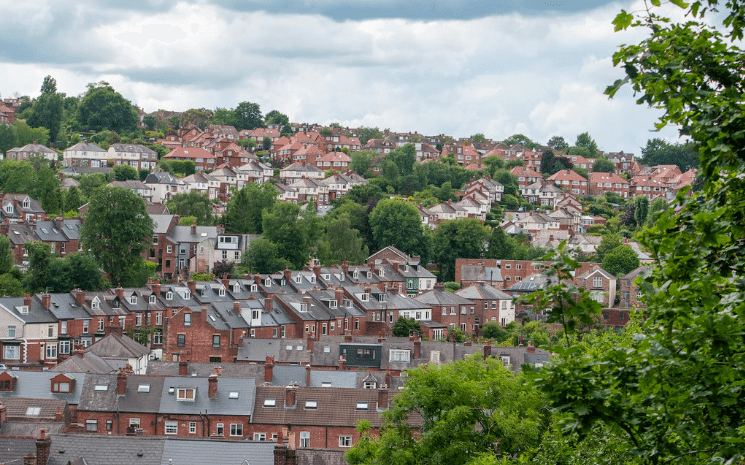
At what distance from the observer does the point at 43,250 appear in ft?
251

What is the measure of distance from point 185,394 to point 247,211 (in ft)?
215

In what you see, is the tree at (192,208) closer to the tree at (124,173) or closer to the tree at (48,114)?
the tree at (124,173)

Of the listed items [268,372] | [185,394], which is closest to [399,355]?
[268,372]

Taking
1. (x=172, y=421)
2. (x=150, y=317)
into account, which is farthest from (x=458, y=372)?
(x=150, y=317)

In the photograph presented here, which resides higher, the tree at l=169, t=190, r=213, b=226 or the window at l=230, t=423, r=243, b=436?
the tree at l=169, t=190, r=213, b=226

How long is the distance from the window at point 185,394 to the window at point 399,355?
17.4m

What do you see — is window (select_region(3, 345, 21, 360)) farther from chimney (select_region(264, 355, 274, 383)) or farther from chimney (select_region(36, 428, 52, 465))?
chimney (select_region(36, 428, 52, 465))

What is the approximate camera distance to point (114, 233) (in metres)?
84.1

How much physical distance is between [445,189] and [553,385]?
479 ft

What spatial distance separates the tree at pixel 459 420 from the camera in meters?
27.2

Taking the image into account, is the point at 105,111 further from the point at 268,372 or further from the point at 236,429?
the point at 236,429

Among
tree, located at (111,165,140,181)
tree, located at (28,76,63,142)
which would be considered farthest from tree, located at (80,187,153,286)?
tree, located at (28,76,63,142)

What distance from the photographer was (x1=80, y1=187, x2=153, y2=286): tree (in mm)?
84562

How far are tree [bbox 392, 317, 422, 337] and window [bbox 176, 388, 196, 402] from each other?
3463cm
